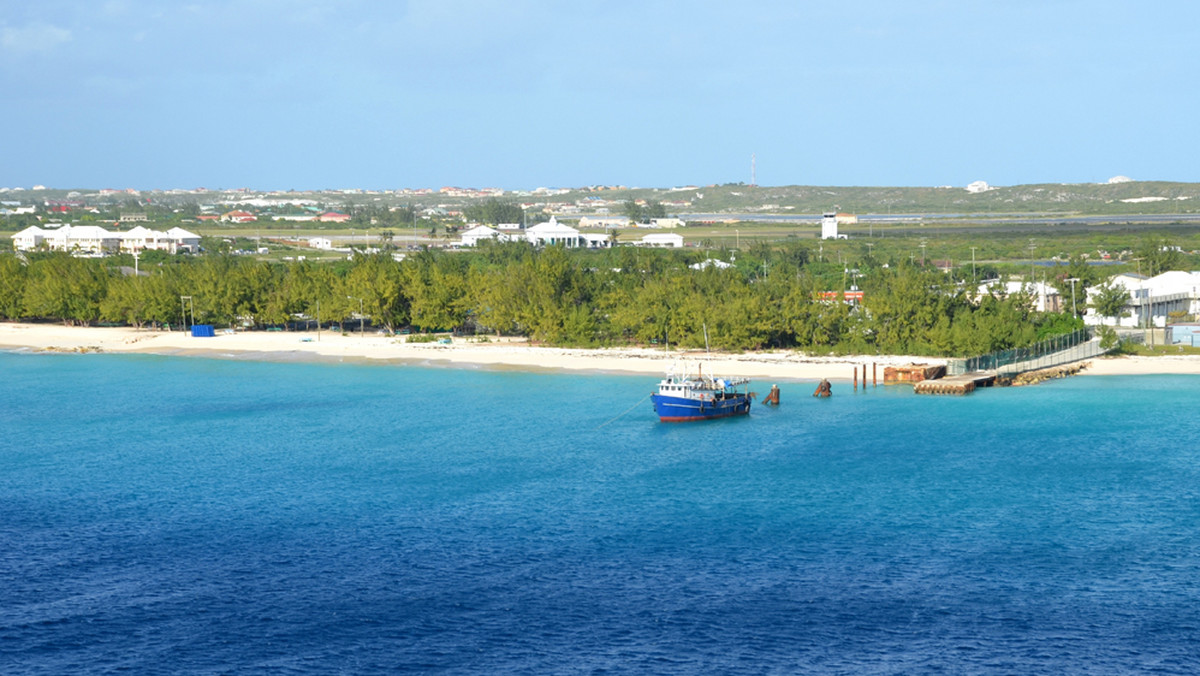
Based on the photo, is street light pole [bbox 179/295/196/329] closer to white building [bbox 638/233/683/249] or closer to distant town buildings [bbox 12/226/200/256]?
distant town buildings [bbox 12/226/200/256]

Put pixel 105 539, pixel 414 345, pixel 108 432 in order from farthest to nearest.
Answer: pixel 414 345 → pixel 108 432 → pixel 105 539

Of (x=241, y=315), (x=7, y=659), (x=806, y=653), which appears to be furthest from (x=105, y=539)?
(x=241, y=315)

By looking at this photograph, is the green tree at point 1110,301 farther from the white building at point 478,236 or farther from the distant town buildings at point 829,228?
the distant town buildings at point 829,228

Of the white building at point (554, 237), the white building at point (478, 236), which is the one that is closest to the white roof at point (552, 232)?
the white building at point (554, 237)

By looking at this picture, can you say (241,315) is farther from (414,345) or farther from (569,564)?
(569,564)

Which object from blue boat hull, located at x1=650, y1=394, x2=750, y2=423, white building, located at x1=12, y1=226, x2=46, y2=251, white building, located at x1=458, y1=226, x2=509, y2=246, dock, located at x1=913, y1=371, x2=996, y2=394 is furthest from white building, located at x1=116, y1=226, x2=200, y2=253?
dock, located at x1=913, y1=371, x2=996, y2=394

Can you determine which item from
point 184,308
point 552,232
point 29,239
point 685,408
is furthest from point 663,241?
point 685,408
